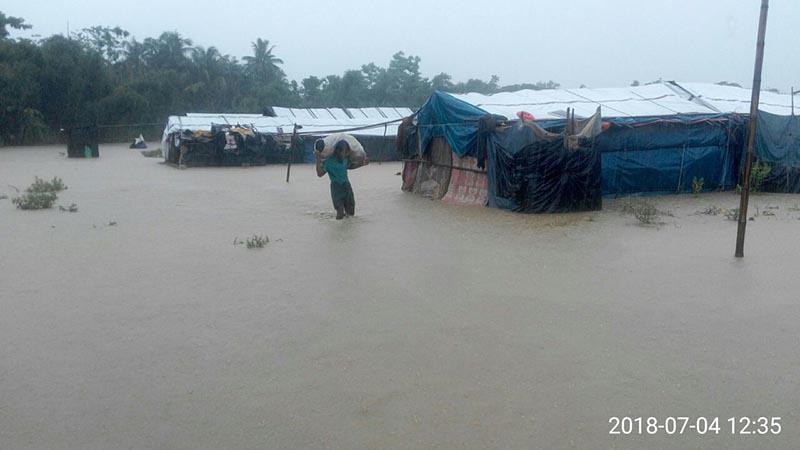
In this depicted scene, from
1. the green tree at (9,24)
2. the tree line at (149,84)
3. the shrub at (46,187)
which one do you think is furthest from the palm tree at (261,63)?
the shrub at (46,187)

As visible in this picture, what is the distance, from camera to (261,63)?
187ft

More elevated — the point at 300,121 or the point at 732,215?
the point at 300,121

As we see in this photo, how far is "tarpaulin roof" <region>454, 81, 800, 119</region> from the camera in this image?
47.0 ft

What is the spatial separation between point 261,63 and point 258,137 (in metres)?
33.1

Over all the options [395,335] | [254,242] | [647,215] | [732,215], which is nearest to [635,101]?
[732,215]

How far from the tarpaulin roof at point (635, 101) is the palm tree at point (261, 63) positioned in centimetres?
4377

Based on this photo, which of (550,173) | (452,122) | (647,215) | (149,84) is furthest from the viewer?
(149,84)

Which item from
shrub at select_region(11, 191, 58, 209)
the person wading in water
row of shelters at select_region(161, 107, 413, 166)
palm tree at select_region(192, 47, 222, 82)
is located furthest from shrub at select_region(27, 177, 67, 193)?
palm tree at select_region(192, 47, 222, 82)

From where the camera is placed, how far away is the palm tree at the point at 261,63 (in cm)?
5684

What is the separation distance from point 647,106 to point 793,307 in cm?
1006

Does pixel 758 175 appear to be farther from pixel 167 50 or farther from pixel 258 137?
pixel 167 50

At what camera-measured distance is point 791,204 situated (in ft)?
41.3

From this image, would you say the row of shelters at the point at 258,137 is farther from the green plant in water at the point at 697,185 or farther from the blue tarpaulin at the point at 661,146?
the green plant in water at the point at 697,185

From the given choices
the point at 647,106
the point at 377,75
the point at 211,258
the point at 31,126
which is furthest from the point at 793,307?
the point at 377,75
